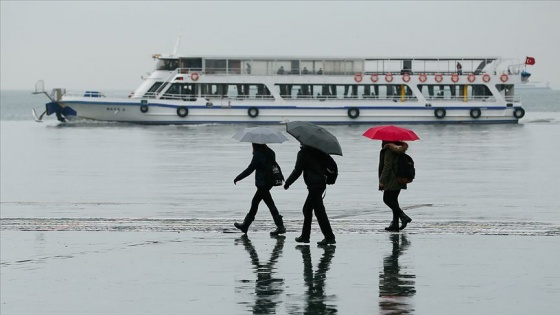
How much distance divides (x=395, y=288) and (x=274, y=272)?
5.47 ft

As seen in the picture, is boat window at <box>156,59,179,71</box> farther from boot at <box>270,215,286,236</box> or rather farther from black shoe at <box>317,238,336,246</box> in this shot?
black shoe at <box>317,238,336,246</box>

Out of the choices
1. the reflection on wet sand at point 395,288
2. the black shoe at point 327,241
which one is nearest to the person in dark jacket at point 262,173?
the black shoe at point 327,241

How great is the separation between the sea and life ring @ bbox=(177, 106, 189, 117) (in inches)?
1519

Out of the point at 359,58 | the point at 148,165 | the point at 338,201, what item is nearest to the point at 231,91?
the point at 359,58

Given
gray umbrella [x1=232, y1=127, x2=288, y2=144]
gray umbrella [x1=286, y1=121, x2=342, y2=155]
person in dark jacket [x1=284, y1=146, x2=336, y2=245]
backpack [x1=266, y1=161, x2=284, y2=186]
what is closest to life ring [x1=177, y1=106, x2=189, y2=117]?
gray umbrella [x1=232, y1=127, x2=288, y2=144]

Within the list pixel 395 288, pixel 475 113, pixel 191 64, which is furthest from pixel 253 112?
pixel 395 288

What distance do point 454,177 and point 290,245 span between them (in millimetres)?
15043

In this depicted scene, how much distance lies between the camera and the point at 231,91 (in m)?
74.0

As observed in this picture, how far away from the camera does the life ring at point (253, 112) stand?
7195 centimetres

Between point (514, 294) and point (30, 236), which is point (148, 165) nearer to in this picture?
point (30, 236)

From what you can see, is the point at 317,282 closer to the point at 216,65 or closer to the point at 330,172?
the point at 330,172

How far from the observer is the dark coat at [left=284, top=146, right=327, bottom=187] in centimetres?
1523

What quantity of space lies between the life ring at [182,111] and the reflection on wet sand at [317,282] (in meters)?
56.8

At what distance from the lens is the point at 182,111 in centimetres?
7175
